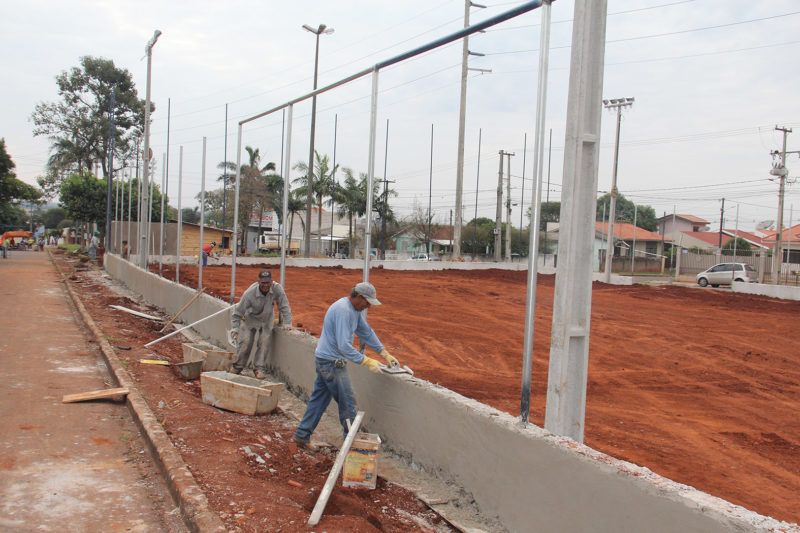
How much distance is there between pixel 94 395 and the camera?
7.58 metres

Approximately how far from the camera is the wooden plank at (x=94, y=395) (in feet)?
24.7

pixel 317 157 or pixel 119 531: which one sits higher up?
pixel 317 157

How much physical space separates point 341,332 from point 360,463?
1.26 metres

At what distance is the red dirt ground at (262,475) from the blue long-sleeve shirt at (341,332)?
102cm

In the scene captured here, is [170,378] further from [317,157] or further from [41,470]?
[317,157]

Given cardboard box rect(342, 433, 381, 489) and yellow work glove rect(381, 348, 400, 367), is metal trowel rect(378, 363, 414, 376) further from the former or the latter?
cardboard box rect(342, 433, 381, 489)

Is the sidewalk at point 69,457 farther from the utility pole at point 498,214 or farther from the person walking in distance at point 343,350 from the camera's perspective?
the utility pole at point 498,214

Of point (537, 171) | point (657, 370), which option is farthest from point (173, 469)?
point (657, 370)

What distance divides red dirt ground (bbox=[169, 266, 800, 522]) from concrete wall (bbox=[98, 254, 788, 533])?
1984 mm

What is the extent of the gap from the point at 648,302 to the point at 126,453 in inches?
848

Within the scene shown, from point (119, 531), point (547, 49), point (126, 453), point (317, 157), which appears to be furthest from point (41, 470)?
point (317, 157)

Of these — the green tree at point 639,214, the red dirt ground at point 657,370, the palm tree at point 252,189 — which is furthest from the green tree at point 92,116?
the green tree at point 639,214

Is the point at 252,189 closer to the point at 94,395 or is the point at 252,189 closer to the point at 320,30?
the point at 320,30

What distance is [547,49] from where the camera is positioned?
4512 millimetres
